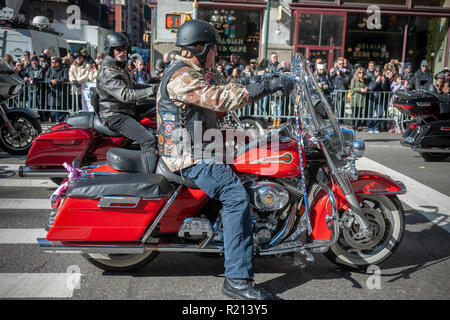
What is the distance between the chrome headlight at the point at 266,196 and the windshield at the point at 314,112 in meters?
0.53

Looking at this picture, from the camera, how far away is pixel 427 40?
859 inches

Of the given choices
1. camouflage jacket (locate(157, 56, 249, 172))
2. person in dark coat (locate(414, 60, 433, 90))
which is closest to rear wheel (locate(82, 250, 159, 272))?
camouflage jacket (locate(157, 56, 249, 172))

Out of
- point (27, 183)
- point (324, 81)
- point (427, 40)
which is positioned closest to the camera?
point (27, 183)

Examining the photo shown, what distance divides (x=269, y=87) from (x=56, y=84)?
1096cm

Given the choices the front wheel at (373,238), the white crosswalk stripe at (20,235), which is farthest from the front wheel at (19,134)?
the front wheel at (373,238)

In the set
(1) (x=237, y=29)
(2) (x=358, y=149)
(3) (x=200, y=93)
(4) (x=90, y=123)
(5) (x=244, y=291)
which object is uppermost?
(1) (x=237, y=29)

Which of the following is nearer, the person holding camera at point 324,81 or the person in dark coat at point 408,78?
the person holding camera at point 324,81

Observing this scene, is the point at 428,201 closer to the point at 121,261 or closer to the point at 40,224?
the point at 121,261

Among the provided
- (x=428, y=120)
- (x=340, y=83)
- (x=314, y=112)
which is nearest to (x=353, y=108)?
(x=340, y=83)

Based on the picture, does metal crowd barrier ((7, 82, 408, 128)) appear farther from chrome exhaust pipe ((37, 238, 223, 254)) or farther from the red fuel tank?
chrome exhaust pipe ((37, 238, 223, 254))

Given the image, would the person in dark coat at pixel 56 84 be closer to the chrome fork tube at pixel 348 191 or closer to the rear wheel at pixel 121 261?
the rear wheel at pixel 121 261

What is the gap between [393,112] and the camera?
44.1 ft

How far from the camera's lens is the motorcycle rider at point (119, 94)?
6.00 meters

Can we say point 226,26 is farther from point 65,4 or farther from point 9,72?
point 65,4
